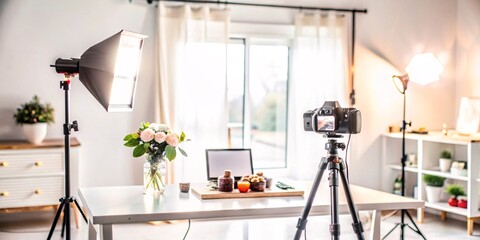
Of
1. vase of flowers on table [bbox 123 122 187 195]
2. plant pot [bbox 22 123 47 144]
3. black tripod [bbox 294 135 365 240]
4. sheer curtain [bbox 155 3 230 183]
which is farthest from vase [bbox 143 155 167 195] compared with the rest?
sheer curtain [bbox 155 3 230 183]

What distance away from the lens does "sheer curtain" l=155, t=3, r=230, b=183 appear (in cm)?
496

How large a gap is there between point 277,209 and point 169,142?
0.68 metres

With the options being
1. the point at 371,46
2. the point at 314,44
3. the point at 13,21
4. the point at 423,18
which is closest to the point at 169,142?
the point at 13,21

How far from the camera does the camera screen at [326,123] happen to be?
2832mm

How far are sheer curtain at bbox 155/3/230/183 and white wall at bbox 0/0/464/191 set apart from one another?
0.16 metres

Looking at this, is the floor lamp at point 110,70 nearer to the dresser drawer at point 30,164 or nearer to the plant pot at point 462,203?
the dresser drawer at point 30,164

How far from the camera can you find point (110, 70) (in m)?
3.01

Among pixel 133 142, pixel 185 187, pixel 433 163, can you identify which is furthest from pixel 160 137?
pixel 433 163

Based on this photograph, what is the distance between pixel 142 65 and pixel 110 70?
2035mm

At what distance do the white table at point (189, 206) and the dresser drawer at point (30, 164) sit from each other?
1.44 m

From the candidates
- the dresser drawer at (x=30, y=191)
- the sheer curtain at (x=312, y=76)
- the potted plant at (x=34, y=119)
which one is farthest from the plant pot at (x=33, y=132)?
the sheer curtain at (x=312, y=76)

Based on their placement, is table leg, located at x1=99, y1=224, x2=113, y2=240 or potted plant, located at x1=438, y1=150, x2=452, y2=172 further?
potted plant, located at x1=438, y1=150, x2=452, y2=172

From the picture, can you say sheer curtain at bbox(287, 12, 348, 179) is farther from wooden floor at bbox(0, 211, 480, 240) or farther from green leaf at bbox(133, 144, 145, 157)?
green leaf at bbox(133, 144, 145, 157)

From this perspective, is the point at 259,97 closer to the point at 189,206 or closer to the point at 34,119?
the point at 34,119
